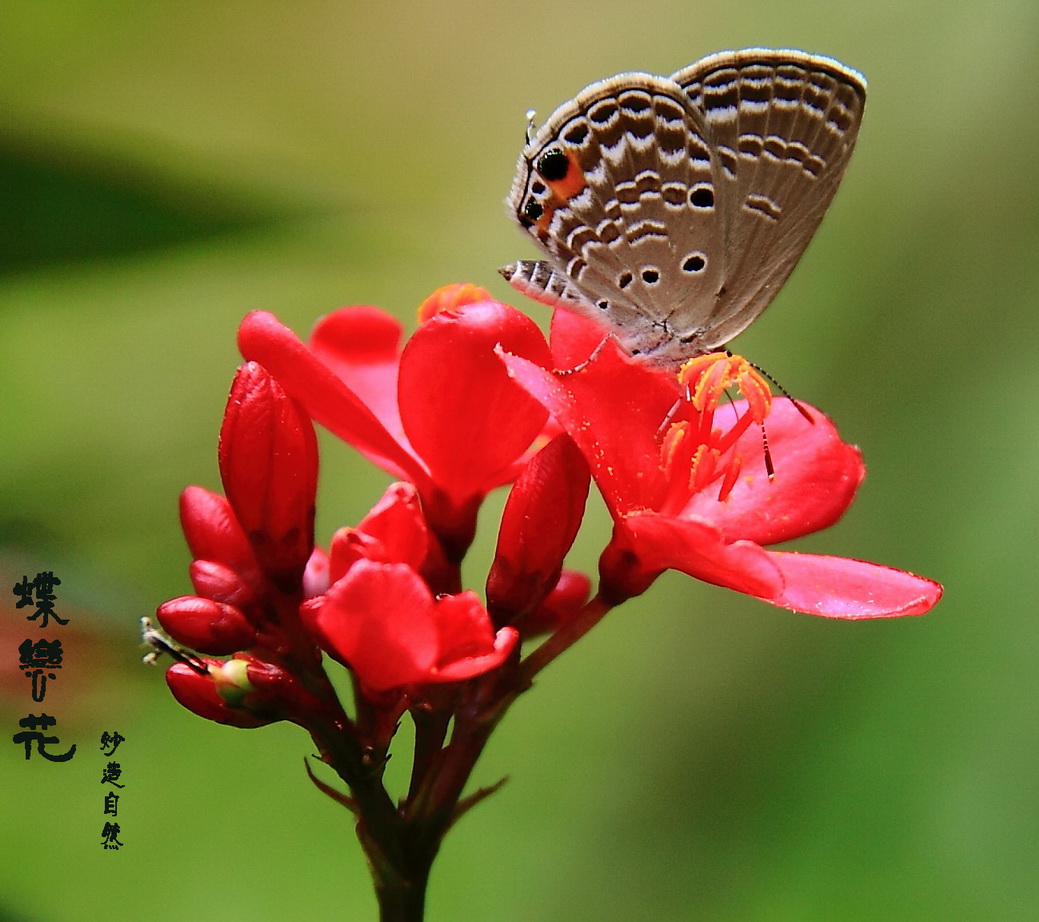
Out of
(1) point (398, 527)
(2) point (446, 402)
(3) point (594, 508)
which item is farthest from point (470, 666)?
(3) point (594, 508)

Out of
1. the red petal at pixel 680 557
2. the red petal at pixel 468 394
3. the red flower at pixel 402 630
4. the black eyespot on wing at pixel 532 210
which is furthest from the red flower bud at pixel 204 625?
the black eyespot on wing at pixel 532 210

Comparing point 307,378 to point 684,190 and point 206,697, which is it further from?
point 684,190

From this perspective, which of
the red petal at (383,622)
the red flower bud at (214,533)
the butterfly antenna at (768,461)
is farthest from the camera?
the butterfly antenna at (768,461)

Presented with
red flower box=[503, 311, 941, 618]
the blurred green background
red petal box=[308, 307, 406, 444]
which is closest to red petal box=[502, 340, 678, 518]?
red flower box=[503, 311, 941, 618]

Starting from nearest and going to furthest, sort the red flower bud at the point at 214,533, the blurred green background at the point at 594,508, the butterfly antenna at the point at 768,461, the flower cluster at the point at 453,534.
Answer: the flower cluster at the point at 453,534 < the red flower bud at the point at 214,533 < the butterfly antenna at the point at 768,461 < the blurred green background at the point at 594,508

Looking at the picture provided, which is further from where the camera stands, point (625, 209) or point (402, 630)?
point (625, 209)

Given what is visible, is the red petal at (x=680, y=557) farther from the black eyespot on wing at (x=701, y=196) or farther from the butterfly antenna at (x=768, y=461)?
the black eyespot on wing at (x=701, y=196)
